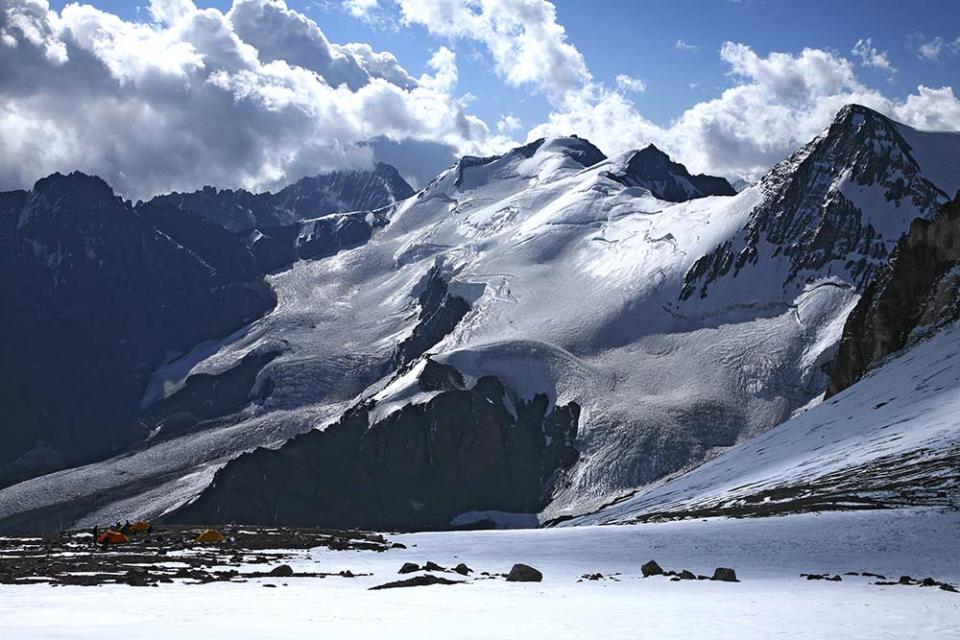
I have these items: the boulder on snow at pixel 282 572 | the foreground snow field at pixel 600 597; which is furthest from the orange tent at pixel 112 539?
the boulder on snow at pixel 282 572

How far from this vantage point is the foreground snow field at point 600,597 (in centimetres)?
2745

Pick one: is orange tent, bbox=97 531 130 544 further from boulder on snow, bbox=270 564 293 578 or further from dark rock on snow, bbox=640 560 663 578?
dark rock on snow, bbox=640 560 663 578

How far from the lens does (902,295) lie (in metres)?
141

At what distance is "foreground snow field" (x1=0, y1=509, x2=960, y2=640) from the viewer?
90.1 ft

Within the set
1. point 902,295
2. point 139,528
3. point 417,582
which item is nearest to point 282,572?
point 417,582

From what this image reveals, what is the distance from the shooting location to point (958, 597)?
35.8m


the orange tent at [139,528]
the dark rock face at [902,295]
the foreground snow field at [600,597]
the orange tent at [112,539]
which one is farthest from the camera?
the dark rock face at [902,295]

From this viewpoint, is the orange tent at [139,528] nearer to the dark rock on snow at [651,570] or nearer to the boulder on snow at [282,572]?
the boulder on snow at [282,572]

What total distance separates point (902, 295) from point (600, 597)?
118 meters

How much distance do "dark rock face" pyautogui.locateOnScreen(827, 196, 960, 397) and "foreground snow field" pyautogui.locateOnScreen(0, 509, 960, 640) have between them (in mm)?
81311

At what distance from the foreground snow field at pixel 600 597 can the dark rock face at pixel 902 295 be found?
267 feet

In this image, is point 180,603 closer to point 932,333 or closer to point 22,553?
point 22,553

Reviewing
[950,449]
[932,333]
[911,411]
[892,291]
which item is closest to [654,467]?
[892,291]

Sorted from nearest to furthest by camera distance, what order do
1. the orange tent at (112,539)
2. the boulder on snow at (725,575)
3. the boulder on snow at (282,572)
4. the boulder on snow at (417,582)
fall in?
the boulder on snow at (417,582), the boulder on snow at (725,575), the boulder on snow at (282,572), the orange tent at (112,539)
